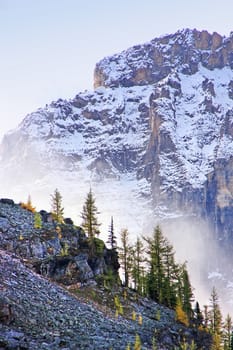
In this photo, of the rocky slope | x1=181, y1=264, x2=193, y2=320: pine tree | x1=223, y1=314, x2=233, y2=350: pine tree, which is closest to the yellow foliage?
the rocky slope

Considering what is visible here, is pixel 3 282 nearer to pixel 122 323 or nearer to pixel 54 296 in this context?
pixel 54 296

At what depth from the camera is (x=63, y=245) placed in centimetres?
5972

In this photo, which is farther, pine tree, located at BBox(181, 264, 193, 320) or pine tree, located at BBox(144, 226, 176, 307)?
pine tree, located at BBox(181, 264, 193, 320)

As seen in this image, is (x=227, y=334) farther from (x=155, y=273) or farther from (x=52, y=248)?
(x=52, y=248)

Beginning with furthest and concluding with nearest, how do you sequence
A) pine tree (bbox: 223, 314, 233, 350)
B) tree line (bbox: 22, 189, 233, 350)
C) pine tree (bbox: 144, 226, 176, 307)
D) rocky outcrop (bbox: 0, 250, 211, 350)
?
pine tree (bbox: 144, 226, 176, 307)
tree line (bbox: 22, 189, 233, 350)
pine tree (bbox: 223, 314, 233, 350)
rocky outcrop (bbox: 0, 250, 211, 350)

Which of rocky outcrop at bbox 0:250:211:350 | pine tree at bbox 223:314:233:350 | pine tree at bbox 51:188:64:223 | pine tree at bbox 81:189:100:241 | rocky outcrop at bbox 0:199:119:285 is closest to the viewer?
rocky outcrop at bbox 0:250:211:350

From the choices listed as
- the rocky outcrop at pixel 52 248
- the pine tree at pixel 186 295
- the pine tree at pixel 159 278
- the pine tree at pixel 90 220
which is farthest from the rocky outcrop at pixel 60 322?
the pine tree at pixel 186 295

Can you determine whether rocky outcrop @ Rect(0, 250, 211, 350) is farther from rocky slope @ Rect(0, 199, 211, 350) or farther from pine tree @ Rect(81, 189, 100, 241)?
pine tree @ Rect(81, 189, 100, 241)

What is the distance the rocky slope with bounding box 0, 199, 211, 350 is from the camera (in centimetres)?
3578

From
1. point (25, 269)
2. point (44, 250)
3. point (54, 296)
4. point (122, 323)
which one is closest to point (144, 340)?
point (122, 323)

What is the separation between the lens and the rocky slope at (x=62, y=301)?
117ft

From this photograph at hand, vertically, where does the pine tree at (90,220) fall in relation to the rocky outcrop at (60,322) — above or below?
above

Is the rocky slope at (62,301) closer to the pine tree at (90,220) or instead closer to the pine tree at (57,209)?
the pine tree at (90,220)

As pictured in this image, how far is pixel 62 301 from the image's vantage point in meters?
45.1
